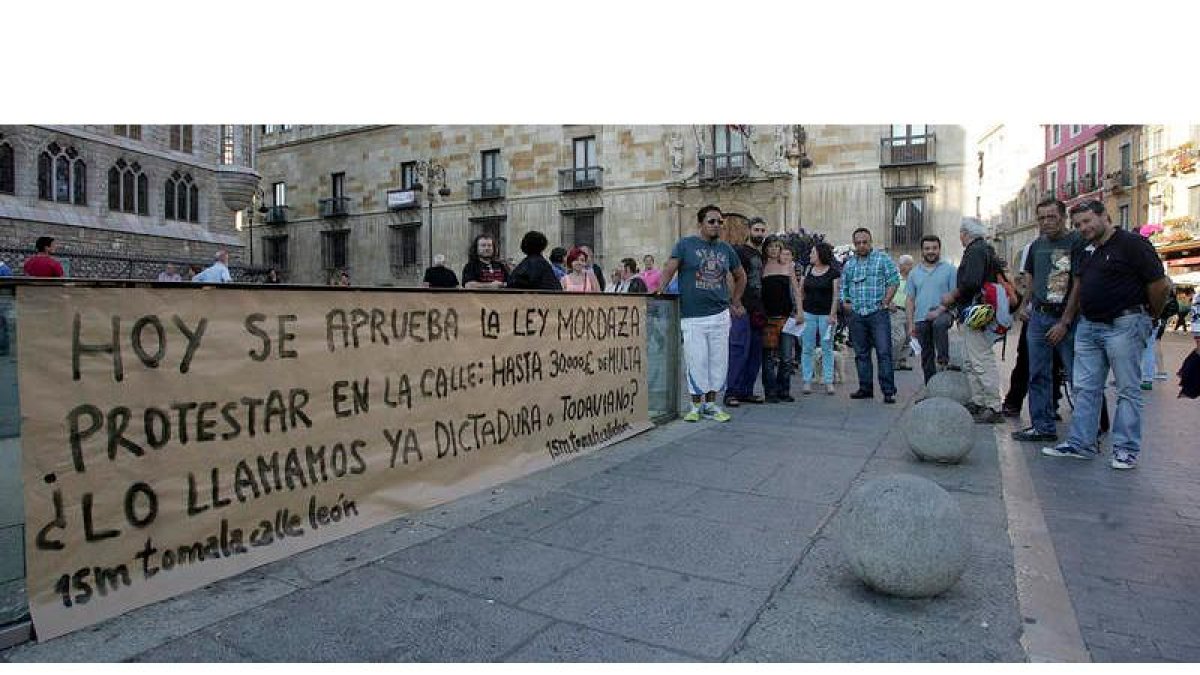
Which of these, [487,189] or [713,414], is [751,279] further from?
[487,189]

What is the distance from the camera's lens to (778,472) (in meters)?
4.92

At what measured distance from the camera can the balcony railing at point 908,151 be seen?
27984mm

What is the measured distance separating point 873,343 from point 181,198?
31452 millimetres

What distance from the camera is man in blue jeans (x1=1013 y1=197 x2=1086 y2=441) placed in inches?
235

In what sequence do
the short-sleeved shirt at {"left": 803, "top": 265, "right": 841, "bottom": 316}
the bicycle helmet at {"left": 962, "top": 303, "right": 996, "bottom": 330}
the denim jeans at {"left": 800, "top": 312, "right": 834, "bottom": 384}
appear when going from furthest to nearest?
the denim jeans at {"left": 800, "top": 312, "right": 834, "bottom": 384} → the short-sleeved shirt at {"left": 803, "top": 265, "right": 841, "bottom": 316} → the bicycle helmet at {"left": 962, "top": 303, "right": 996, "bottom": 330}

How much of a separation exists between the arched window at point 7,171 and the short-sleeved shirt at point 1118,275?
1197 inches

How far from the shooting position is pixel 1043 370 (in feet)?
20.2

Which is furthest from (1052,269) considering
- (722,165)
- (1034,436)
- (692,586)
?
(722,165)

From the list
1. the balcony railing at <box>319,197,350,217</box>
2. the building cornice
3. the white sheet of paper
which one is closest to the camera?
the white sheet of paper

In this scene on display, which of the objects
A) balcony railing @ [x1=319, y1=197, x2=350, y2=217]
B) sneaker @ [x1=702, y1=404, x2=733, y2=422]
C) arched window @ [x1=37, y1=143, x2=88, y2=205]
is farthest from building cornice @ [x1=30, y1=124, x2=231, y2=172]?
sneaker @ [x1=702, y1=404, x2=733, y2=422]

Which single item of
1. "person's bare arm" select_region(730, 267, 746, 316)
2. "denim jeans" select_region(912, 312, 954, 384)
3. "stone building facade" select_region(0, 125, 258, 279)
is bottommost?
"denim jeans" select_region(912, 312, 954, 384)

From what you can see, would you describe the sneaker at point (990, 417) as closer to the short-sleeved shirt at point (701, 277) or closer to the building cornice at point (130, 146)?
the short-sleeved shirt at point (701, 277)

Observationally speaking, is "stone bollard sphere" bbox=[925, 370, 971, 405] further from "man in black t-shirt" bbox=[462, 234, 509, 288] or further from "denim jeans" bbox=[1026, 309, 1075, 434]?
"man in black t-shirt" bbox=[462, 234, 509, 288]

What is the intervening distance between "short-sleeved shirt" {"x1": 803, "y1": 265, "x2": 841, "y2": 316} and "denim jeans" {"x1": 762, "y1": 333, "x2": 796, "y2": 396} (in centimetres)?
50
